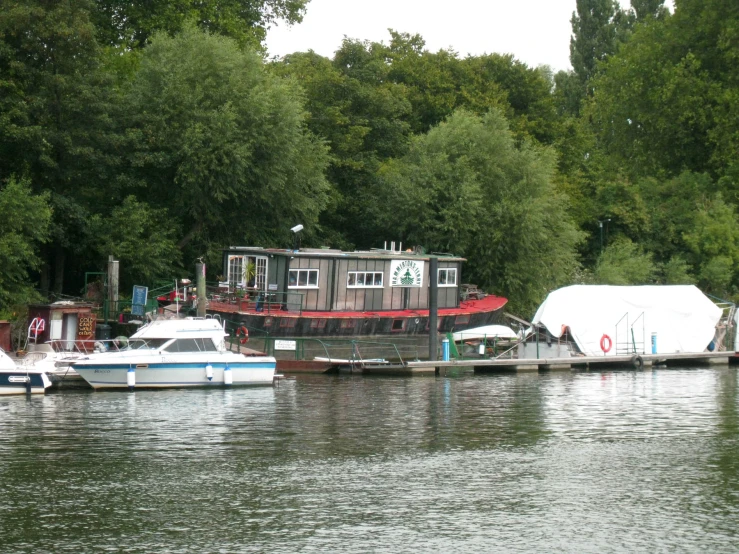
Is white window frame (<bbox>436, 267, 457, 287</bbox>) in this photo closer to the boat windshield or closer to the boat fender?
the boat windshield

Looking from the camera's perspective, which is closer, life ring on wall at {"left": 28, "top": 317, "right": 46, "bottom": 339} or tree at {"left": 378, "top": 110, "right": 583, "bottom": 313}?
life ring on wall at {"left": 28, "top": 317, "right": 46, "bottom": 339}

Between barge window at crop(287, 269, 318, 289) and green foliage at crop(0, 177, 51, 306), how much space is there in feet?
33.8

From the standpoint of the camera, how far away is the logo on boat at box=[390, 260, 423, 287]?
173 feet

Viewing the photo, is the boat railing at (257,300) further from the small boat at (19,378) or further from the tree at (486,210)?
the tree at (486,210)

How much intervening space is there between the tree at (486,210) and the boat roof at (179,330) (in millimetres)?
23136

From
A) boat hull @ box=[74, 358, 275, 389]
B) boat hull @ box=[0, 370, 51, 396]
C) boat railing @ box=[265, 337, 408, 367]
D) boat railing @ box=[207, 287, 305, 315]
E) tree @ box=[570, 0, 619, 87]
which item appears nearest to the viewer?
boat hull @ box=[0, 370, 51, 396]

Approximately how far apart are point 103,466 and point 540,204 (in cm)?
3966

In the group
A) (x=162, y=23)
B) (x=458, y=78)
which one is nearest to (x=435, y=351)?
(x=162, y=23)

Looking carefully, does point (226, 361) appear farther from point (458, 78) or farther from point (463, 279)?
point (458, 78)

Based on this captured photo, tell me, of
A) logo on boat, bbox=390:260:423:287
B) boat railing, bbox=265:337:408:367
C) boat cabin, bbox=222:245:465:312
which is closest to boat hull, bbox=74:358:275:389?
boat railing, bbox=265:337:408:367

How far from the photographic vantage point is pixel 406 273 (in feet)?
174

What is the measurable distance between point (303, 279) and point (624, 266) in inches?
1108

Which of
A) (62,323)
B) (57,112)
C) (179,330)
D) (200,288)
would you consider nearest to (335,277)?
(200,288)

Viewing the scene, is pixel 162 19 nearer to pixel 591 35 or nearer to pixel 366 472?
pixel 366 472
